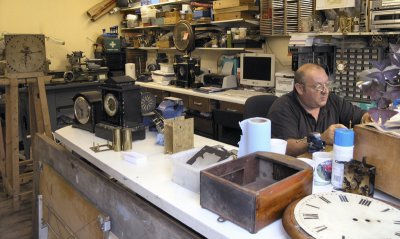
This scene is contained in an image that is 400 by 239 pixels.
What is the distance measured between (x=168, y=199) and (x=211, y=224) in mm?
246

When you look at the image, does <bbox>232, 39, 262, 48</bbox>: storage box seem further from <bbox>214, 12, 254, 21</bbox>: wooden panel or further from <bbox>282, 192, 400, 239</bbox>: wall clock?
<bbox>282, 192, 400, 239</bbox>: wall clock

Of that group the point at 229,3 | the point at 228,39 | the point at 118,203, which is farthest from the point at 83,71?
the point at 118,203

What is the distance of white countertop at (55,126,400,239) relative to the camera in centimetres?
102

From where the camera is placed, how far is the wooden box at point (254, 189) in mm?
982

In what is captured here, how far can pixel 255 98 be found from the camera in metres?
2.52

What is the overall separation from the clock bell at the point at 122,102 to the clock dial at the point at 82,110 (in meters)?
0.16

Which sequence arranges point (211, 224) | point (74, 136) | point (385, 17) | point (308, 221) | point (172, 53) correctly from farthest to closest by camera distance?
point (172, 53)
point (385, 17)
point (74, 136)
point (211, 224)
point (308, 221)

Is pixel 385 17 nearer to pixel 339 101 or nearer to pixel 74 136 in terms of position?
pixel 339 101

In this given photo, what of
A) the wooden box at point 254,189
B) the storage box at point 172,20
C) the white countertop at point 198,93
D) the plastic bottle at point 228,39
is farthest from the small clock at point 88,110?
the storage box at point 172,20

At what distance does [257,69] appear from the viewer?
4.12 m

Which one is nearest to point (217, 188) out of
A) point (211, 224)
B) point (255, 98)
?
point (211, 224)

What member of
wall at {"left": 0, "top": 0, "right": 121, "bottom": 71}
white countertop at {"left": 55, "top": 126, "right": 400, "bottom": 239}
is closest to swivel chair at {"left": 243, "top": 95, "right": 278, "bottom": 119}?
white countertop at {"left": 55, "top": 126, "right": 400, "bottom": 239}

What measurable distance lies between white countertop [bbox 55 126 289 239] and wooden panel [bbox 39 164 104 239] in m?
0.19

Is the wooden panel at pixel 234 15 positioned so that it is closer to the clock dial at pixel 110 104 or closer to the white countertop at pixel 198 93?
the white countertop at pixel 198 93
